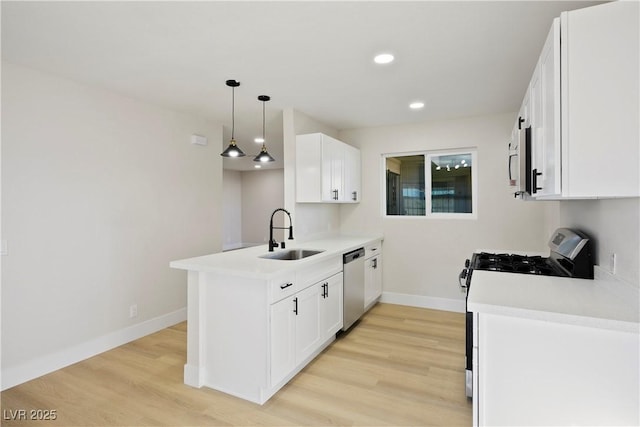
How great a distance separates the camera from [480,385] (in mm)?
1546

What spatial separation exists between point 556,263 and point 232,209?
831cm

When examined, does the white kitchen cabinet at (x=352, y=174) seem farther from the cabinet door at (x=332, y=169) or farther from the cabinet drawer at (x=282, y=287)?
the cabinet drawer at (x=282, y=287)

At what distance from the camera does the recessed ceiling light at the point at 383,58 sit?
8.19 feet

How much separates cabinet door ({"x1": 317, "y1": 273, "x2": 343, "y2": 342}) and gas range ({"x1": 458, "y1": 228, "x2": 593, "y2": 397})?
46.3 inches

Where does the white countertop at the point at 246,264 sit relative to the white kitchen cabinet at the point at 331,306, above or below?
above

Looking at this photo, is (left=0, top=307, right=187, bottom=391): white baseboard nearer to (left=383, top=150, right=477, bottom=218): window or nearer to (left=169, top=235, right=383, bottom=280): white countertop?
(left=169, top=235, right=383, bottom=280): white countertop

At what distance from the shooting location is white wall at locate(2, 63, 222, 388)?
2.62 m

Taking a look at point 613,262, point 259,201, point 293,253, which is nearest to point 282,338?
point 293,253

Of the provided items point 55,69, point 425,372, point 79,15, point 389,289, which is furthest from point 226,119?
point 425,372

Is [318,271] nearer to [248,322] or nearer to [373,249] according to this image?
[248,322]

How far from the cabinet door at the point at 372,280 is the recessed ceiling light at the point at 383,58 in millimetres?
2334

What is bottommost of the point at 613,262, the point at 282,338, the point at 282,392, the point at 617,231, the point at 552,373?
the point at 282,392

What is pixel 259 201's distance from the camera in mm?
9578

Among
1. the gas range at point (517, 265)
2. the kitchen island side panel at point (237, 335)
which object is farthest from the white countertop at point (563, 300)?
the kitchen island side panel at point (237, 335)
